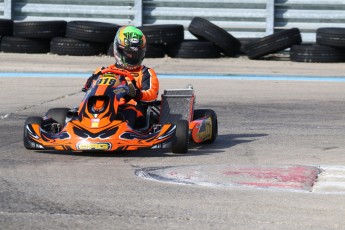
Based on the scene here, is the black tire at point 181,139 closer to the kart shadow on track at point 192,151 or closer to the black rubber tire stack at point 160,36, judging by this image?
the kart shadow on track at point 192,151

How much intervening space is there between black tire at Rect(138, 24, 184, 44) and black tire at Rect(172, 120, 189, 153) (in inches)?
405

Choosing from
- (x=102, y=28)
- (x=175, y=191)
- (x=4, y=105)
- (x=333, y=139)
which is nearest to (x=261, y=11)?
(x=102, y=28)

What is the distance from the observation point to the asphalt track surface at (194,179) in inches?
213

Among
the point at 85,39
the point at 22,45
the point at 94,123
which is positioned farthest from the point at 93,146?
the point at 22,45

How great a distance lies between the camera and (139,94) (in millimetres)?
8680

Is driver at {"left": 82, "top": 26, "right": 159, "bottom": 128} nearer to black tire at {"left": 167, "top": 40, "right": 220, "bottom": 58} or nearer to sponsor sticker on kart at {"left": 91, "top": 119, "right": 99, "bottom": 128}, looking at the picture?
sponsor sticker on kart at {"left": 91, "top": 119, "right": 99, "bottom": 128}

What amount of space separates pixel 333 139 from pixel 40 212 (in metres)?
4.54

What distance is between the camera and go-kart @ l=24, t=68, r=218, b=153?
7.99m

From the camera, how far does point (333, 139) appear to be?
9.39 metres

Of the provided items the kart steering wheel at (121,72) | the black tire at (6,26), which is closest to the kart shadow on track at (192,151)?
Answer: the kart steering wheel at (121,72)

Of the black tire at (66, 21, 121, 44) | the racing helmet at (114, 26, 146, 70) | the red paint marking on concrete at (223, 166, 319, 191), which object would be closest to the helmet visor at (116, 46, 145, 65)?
the racing helmet at (114, 26, 146, 70)

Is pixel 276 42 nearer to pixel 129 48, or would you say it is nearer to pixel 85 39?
pixel 85 39

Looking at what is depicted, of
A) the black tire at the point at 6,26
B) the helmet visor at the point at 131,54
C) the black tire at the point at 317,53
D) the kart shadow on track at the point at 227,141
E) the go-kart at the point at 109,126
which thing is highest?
the helmet visor at the point at 131,54

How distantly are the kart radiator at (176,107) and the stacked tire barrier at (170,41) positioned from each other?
9476mm
